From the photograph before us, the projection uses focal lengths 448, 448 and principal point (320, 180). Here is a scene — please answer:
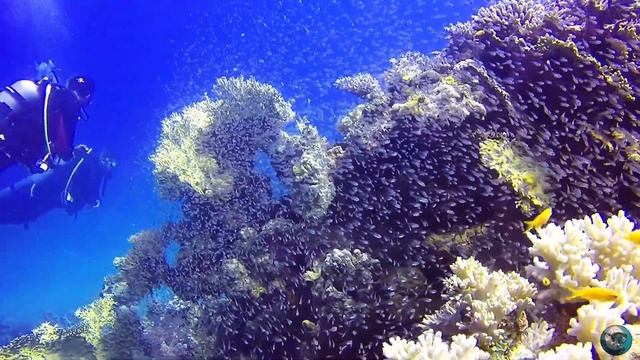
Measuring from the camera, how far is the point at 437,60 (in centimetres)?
596

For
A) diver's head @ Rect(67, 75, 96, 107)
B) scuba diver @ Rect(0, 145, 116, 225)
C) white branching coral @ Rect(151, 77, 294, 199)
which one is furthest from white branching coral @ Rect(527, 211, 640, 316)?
scuba diver @ Rect(0, 145, 116, 225)

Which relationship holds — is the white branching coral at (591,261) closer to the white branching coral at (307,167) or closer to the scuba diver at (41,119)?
the white branching coral at (307,167)

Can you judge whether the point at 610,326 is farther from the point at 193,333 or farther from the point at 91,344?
the point at 91,344

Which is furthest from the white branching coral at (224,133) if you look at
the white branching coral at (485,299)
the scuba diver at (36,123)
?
the white branching coral at (485,299)

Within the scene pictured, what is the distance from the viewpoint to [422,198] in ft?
14.8

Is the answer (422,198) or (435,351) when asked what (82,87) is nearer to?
(422,198)

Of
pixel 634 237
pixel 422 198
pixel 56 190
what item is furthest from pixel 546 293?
pixel 56 190

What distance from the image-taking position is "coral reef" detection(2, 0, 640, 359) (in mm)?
4281

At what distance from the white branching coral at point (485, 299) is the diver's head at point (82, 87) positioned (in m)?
5.29

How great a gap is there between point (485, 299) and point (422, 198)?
4.67 ft

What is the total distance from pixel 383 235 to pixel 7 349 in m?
5.87

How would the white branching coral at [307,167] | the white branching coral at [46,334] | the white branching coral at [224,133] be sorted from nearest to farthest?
the white branching coral at [307,167], the white branching coral at [224,133], the white branching coral at [46,334]

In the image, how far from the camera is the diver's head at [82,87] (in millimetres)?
6012

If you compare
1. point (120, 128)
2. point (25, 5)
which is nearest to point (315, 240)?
point (25, 5)
